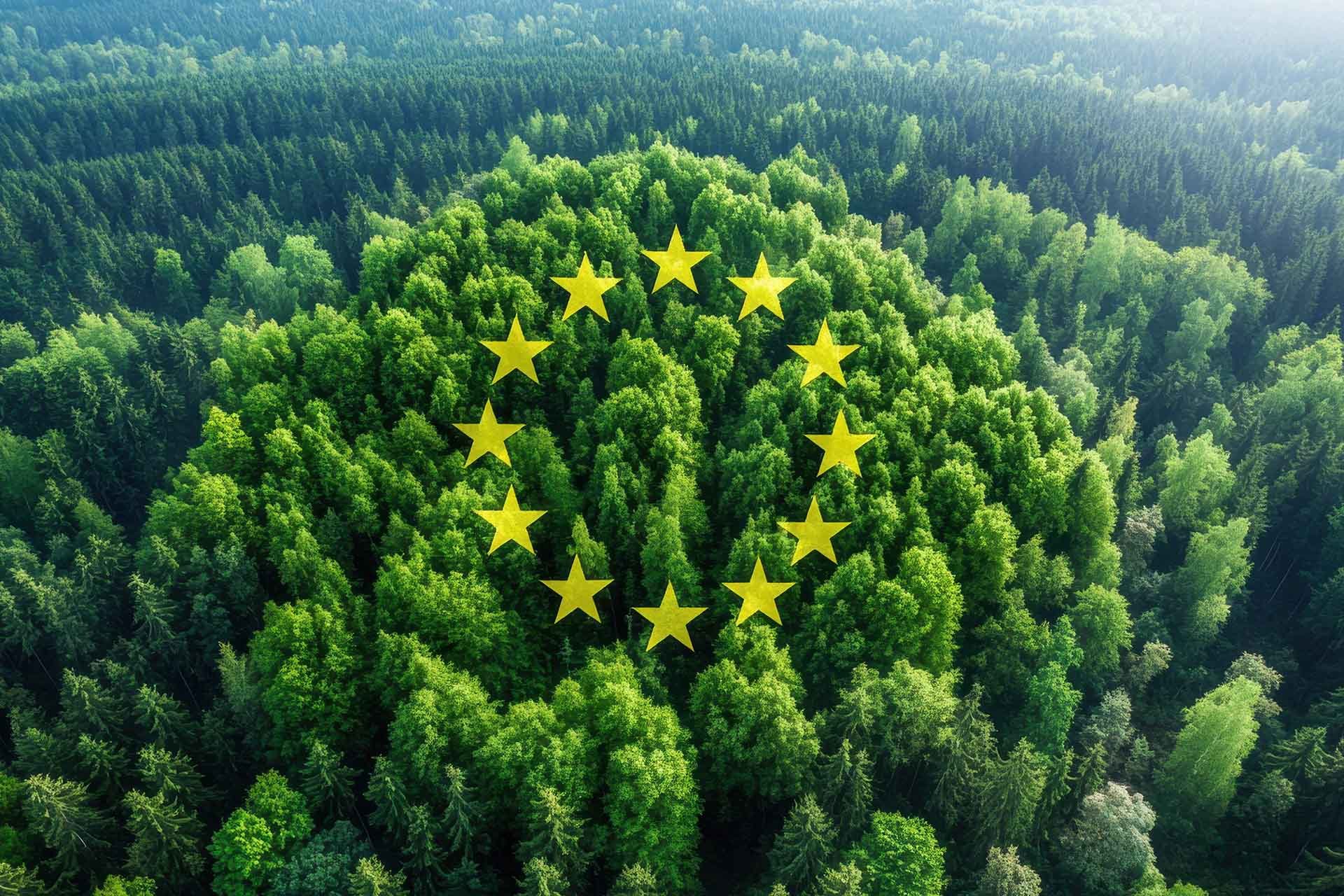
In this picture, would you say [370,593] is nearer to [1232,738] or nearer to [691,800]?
[691,800]

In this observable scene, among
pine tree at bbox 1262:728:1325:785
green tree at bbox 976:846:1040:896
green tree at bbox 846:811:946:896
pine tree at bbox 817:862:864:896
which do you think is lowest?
pine tree at bbox 1262:728:1325:785

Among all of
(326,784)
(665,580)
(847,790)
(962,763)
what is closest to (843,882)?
(847,790)

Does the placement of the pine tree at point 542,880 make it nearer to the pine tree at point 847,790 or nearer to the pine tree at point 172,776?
the pine tree at point 847,790

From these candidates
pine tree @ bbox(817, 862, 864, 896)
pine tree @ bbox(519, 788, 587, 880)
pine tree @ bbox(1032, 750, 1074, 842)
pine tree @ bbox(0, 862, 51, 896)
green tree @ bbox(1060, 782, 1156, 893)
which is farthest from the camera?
pine tree @ bbox(1032, 750, 1074, 842)

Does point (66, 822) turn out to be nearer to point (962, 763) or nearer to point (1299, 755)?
point (962, 763)

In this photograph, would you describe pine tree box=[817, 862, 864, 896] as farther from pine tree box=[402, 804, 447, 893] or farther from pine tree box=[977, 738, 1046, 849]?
pine tree box=[402, 804, 447, 893]

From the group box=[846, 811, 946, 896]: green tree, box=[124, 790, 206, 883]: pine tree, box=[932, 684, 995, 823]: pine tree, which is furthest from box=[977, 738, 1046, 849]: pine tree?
box=[124, 790, 206, 883]: pine tree

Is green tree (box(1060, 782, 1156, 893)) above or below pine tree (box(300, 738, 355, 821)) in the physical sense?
below

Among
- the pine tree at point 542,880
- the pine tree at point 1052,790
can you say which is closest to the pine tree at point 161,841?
the pine tree at point 542,880
